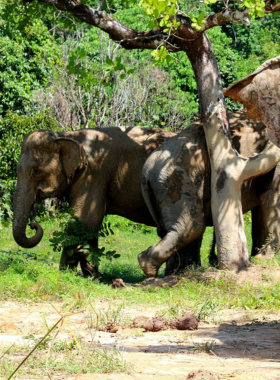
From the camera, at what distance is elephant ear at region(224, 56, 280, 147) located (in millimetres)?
6285

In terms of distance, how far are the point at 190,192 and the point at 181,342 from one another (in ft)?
13.9

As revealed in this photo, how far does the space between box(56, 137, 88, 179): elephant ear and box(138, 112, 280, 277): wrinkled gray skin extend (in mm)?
1137

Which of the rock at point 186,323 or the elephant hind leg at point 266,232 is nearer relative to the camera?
the rock at point 186,323

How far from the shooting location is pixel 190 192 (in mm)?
10219

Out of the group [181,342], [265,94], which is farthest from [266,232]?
[181,342]

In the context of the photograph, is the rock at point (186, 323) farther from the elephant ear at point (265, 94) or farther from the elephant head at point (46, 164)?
the elephant head at point (46, 164)

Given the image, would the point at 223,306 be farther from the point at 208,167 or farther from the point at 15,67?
→ the point at 15,67

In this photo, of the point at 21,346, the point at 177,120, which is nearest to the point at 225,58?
the point at 177,120

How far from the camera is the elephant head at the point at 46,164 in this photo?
11047 mm

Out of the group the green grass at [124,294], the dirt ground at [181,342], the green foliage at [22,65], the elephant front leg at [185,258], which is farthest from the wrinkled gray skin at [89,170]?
the green foliage at [22,65]

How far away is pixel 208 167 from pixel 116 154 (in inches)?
69.0

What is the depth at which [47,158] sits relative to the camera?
11250mm

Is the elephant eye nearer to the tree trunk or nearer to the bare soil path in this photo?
the tree trunk

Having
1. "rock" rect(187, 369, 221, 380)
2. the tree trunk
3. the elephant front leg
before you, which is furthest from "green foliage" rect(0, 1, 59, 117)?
"rock" rect(187, 369, 221, 380)
